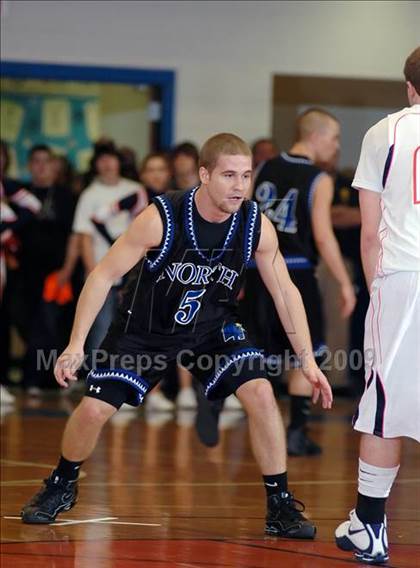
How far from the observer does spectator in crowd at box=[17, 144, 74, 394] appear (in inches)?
395

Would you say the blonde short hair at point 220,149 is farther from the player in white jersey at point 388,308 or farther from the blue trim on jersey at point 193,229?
the player in white jersey at point 388,308

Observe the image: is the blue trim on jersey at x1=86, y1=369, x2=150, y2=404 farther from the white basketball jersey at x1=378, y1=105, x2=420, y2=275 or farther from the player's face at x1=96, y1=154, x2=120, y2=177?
the player's face at x1=96, y1=154, x2=120, y2=177

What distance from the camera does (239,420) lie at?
8688mm

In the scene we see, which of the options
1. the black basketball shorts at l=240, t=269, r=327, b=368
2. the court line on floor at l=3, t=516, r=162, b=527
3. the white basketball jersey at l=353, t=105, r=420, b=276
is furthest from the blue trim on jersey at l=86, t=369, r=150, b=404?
the black basketball shorts at l=240, t=269, r=327, b=368

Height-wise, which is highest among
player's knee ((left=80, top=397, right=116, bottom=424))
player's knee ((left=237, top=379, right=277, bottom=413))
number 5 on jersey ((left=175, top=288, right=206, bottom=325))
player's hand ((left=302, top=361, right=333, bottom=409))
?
number 5 on jersey ((left=175, top=288, right=206, bottom=325))

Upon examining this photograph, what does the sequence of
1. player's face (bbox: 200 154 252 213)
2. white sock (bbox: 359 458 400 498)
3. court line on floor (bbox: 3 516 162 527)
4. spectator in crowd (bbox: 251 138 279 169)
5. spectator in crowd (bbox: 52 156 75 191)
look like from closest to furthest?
white sock (bbox: 359 458 400 498) → player's face (bbox: 200 154 252 213) → court line on floor (bbox: 3 516 162 527) → spectator in crowd (bbox: 251 138 279 169) → spectator in crowd (bbox: 52 156 75 191)

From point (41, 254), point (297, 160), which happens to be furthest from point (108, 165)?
point (297, 160)

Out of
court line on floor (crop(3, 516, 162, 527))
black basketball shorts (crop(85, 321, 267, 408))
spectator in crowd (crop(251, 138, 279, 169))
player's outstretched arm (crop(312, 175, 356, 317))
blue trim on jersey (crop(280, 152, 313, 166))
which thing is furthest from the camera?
spectator in crowd (crop(251, 138, 279, 169))

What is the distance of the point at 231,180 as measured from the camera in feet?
15.2

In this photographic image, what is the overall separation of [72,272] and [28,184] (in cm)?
79

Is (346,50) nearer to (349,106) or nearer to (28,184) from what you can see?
(349,106)

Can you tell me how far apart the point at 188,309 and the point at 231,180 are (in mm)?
547

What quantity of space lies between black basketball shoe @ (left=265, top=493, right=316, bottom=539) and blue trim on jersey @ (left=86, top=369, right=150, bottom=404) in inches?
24.6

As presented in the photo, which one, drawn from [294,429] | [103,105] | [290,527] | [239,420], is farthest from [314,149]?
[103,105]
